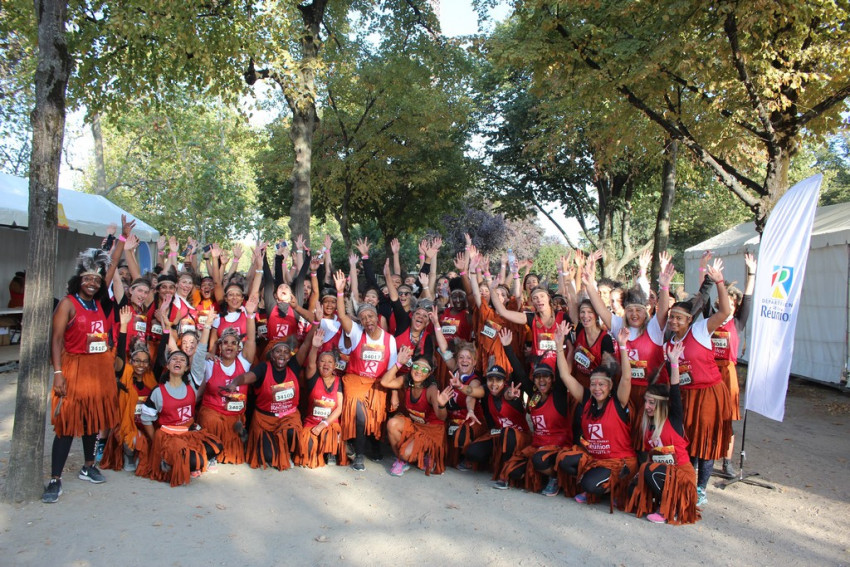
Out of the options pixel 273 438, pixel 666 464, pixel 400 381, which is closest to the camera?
pixel 666 464

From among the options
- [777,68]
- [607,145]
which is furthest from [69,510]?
[607,145]

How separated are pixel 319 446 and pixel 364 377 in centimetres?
76

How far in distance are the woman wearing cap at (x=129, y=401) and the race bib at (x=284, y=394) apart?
3.78ft

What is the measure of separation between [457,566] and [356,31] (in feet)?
47.7

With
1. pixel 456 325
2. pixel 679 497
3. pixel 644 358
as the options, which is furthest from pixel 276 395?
pixel 679 497

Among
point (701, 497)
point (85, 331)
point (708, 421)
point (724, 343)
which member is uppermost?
point (724, 343)

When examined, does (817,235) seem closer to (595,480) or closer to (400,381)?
(595,480)

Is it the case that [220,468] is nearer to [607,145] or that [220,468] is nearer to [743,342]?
[607,145]

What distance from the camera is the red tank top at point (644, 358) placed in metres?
5.11

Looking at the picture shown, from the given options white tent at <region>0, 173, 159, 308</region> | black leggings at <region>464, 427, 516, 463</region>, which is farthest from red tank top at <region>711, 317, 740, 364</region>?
white tent at <region>0, 173, 159, 308</region>

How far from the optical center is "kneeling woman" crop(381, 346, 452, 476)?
5512 millimetres

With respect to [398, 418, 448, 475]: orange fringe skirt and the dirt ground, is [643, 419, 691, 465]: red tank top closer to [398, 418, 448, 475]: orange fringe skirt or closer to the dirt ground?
the dirt ground

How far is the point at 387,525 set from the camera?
436cm

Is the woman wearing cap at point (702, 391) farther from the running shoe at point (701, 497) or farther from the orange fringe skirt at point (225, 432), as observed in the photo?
the orange fringe skirt at point (225, 432)
